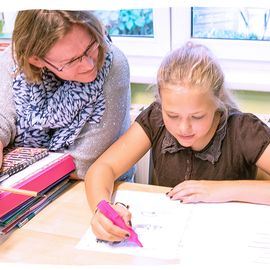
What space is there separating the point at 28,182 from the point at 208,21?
3.37 feet

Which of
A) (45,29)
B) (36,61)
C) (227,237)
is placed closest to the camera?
(227,237)

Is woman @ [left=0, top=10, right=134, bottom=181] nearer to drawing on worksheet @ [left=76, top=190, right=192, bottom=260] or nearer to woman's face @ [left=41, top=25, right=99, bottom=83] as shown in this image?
woman's face @ [left=41, top=25, right=99, bottom=83]

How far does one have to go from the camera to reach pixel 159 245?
2.91 feet

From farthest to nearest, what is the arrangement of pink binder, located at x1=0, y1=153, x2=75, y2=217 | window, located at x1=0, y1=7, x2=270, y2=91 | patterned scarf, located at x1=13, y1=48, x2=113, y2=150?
window, located at x1=0, y1=7, x2=270, y2=91
patterned scarf, located at x1=13, y1=48, x2=113, y2=150
pink binder, located at x1=0, y1=153, x2=75, y2=217

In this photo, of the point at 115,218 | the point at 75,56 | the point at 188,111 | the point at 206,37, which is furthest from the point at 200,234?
the point at 206,37

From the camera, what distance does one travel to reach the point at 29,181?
41.2 inches

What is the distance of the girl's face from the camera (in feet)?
3.41

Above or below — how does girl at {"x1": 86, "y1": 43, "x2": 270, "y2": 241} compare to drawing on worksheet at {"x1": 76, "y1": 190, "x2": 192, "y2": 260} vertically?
above

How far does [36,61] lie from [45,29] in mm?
129

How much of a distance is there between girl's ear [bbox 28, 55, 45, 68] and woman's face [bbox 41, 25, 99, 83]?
12 mm

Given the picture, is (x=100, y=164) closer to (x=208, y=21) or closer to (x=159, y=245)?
(x=159, y=245)

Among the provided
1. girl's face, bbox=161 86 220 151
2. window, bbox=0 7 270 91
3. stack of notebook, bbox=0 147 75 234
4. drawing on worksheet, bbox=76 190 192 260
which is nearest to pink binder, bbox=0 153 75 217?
stack of notebook, bbox=0 147 75 234

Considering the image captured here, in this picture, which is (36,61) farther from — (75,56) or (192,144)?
(192,144)

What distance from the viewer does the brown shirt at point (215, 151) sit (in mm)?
1148
